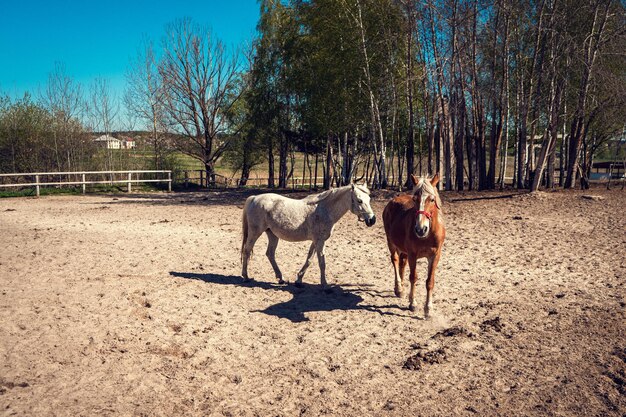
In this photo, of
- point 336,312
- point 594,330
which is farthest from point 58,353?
point 594,330

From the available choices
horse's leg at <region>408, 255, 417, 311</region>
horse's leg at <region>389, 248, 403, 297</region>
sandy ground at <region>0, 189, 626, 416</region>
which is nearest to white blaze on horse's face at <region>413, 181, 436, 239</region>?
horse's leg at <region>408, 255, 417, 311</region>

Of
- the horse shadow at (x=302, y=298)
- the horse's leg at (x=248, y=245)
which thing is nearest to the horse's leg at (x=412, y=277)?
the horse shadow at (x=302, y=298)

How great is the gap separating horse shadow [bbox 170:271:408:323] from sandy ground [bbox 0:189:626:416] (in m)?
0.04

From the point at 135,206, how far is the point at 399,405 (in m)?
17.2

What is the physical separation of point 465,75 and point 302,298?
57.9 ft

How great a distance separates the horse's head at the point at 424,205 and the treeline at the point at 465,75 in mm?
11599

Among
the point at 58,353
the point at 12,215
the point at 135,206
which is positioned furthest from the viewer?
the point at 135,206

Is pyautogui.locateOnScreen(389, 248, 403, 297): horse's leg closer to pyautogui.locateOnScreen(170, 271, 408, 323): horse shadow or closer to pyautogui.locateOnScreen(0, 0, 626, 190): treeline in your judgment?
pyautogui.locateOnScreen(170, 271, 408, 323): horse shadow

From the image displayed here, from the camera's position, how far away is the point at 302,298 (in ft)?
23.3

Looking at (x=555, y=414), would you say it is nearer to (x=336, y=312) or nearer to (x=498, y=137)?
(x=336, y=312)

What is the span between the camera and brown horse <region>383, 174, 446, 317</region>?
19.3ft

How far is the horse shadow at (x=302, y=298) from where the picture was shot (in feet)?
21.4

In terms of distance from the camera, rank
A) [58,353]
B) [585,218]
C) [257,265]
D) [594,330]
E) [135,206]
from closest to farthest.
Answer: [58,353] → [594,330] → [257,265] → [585,218] → [135,206]

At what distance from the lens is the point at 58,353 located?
495 cm
